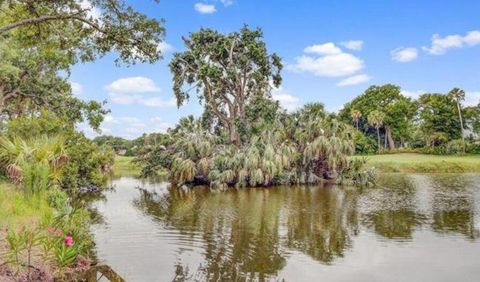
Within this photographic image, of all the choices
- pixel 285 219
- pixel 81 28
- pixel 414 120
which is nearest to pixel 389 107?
pixel 414 120

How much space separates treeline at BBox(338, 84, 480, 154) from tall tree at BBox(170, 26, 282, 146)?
33.8m

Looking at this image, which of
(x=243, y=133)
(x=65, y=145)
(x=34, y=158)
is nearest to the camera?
(x=34, y=158)

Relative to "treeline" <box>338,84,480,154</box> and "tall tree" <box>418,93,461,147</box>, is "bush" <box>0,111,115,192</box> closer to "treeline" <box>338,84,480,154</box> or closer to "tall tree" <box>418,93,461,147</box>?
"treeline" <box>338,84,480,154</box>

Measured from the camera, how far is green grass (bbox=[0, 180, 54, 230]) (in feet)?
31.0

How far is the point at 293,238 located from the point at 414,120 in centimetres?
7038

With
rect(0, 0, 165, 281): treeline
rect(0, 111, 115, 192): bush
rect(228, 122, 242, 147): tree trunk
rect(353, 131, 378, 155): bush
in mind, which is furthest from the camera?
rect(353, 131, 378, 155): bush

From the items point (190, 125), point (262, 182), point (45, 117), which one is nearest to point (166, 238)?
point (45, 117)

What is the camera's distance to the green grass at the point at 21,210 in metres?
9.45

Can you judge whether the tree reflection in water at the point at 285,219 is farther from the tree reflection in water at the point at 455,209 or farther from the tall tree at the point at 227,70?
the tall tree at the point at 227,70

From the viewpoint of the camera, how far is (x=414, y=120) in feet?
252

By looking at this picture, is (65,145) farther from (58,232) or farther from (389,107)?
(389,107)

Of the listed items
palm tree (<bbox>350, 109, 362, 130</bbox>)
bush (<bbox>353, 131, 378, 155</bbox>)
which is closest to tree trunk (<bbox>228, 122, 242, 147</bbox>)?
bush (<bbox>353, 131, 378, 155</bbox>)

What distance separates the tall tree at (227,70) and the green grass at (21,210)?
2542cm

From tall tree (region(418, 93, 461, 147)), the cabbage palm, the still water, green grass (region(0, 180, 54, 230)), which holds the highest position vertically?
tall tree (region(418, 93, 461, 147))
